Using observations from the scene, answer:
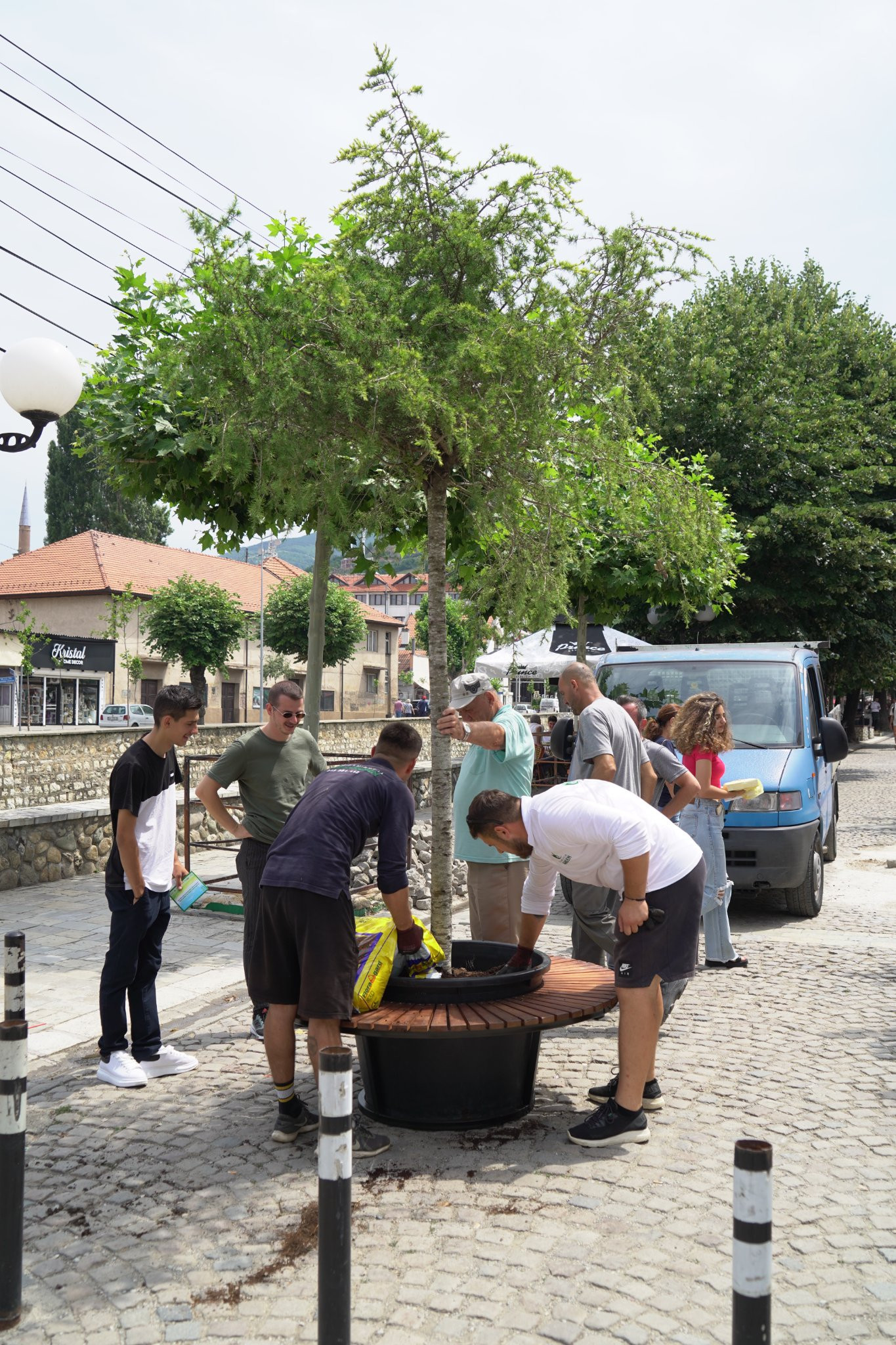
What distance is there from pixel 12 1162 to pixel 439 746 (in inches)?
109

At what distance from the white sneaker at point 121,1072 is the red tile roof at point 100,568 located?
149ft

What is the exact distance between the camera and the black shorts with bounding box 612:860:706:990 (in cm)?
450

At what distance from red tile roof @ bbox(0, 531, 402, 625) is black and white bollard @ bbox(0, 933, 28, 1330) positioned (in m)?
47.6

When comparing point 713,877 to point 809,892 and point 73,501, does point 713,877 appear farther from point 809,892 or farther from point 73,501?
point 73,501

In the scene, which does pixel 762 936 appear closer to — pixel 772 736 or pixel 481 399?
pixel 772 736

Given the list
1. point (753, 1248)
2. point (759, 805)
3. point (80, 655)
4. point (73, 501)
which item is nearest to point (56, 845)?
point (759, 805)

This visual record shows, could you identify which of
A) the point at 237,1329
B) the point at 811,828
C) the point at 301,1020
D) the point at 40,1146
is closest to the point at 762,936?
the point at 811,828

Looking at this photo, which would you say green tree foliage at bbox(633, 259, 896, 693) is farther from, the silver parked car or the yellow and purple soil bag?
the silver parked car

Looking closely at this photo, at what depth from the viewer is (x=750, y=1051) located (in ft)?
18.9

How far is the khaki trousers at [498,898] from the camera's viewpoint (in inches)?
243

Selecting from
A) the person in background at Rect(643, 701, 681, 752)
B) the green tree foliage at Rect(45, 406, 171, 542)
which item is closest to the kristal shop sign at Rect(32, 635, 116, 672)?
the green tree foliage at Rect(45, 406, 171, 542)

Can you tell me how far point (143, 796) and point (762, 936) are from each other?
5536mm

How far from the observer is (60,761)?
50.7ft

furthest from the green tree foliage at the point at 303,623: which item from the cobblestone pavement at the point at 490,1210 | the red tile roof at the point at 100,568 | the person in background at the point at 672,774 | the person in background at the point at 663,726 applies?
the cobblestone pavement at the point at 490,1210
